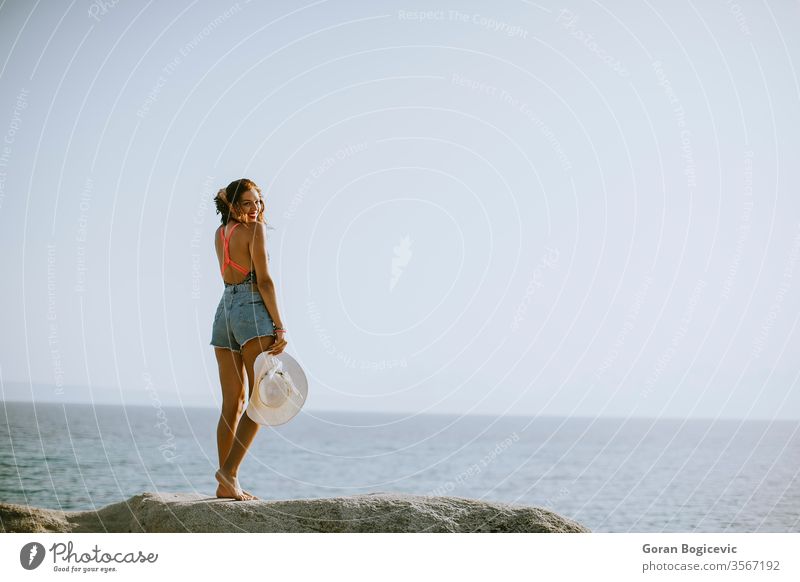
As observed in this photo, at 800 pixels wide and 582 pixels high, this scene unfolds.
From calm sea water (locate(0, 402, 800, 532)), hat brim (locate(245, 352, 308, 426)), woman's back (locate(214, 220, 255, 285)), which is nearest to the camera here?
hat brim (locate(245, 352, 308, 426))

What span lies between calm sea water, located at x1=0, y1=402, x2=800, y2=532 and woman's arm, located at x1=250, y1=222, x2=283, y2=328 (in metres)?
8.99

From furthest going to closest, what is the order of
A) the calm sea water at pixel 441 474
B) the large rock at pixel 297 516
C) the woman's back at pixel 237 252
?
the calm sea water at pixel 441 474 → the woman's back at pixel 237 252 → the large rock at pixel 297 516

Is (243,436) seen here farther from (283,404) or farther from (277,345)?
(277,345)

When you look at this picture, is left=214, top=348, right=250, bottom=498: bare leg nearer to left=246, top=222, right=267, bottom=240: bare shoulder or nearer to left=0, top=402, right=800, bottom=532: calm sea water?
left=246, top=222, right=267, bottom=240: bare shoulder

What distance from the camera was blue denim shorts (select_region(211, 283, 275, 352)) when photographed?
5719mm

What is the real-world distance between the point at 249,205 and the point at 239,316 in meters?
0.71

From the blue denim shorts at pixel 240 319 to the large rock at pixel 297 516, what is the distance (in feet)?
3.29

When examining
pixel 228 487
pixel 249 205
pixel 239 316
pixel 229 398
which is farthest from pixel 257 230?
pixel 228 487

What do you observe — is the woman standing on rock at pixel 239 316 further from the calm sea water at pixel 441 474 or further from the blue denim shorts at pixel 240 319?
the calm sea water at pixel 441 474

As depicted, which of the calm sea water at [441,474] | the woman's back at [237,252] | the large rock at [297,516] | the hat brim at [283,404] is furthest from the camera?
the calm sea water at [441,474]

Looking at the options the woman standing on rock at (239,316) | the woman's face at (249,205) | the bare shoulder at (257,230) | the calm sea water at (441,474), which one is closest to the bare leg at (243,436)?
the woman standing on rock at (239,316)

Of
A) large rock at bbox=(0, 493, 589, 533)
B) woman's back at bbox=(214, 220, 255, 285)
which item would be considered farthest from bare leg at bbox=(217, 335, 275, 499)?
woman's back at bbox=(214, 220, 255, 285)

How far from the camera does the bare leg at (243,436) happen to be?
573 cm
